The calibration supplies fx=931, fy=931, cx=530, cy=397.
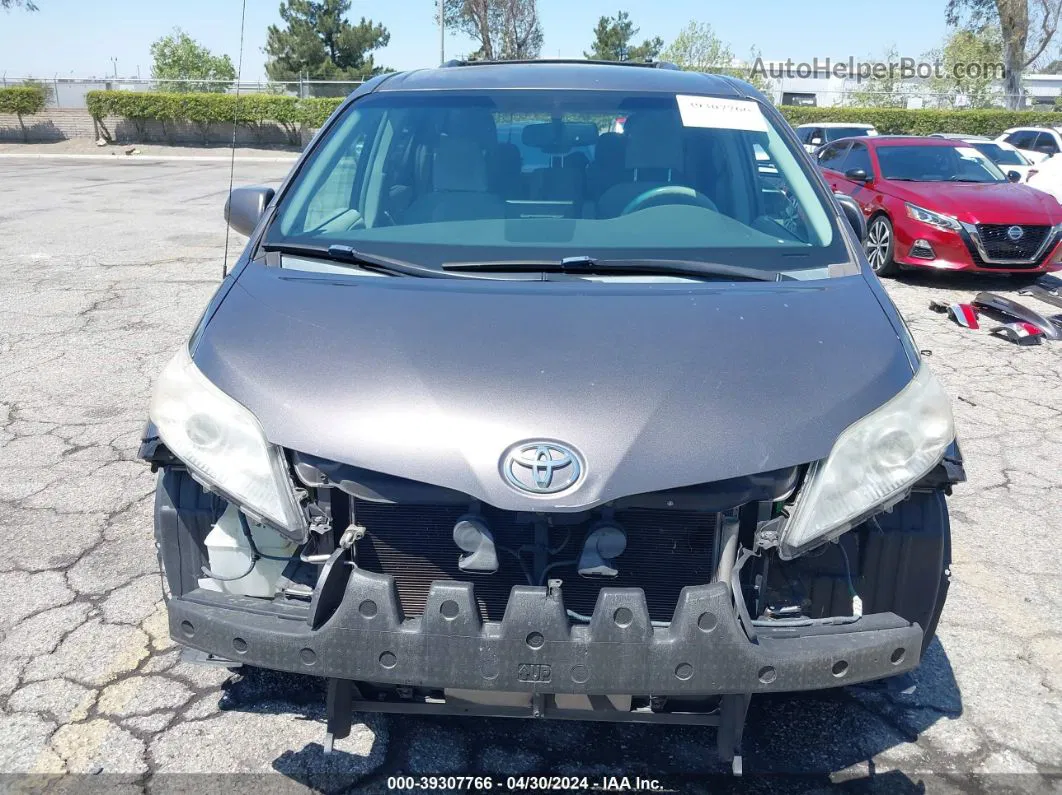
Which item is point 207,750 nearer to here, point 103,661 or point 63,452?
point 103,661

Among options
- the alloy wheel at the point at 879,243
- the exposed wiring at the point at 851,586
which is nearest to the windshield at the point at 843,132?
the alloy wheel at the point at 879,243

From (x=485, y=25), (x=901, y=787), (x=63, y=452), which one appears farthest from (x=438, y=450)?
(x=485, y=25)

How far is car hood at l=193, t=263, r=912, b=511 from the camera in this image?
196 cm

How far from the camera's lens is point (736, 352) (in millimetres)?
2207

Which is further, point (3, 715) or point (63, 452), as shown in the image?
point (63, 452)

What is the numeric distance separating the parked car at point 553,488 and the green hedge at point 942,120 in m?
31.8

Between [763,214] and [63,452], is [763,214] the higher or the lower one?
the higher one

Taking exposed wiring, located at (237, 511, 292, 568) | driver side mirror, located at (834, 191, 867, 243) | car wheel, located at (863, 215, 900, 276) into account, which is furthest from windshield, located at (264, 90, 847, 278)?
car wheel, located at (863, 215, 900, 276)

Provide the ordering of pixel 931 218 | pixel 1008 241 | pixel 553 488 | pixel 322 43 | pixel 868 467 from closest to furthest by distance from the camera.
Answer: pixel 553 488 < pixel 868 467 < pixel 1008 241 < pixel 931 218 < pixel 322 43

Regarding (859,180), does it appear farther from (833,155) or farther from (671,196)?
(671,196)

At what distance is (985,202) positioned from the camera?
915 cm

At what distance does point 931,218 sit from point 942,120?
26330 mm

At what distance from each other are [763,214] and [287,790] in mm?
2314

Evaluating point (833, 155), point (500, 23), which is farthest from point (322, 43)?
point (833, 155)
